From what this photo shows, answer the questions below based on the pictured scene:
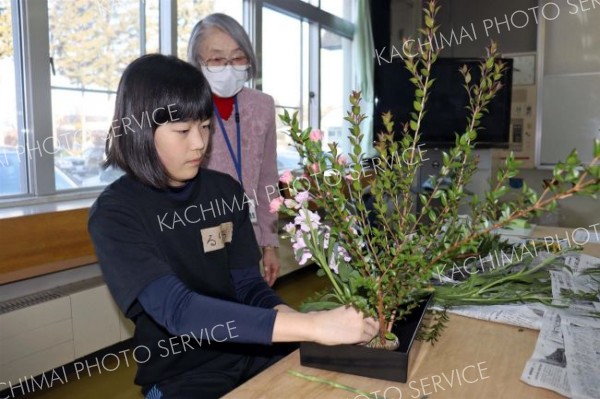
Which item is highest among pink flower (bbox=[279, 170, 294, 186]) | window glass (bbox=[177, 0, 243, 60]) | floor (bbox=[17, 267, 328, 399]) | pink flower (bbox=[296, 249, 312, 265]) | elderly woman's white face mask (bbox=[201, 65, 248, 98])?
window glass (bbox=[177, 0, 243, 60])

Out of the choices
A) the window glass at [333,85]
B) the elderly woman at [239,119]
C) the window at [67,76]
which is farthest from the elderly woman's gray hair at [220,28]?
the window glass at [333,85]

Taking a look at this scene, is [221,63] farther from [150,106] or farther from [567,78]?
[567,78]

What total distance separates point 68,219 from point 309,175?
1720 millimetres

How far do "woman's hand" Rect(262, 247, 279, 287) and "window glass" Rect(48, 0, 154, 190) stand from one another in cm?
142

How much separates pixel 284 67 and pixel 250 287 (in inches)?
148

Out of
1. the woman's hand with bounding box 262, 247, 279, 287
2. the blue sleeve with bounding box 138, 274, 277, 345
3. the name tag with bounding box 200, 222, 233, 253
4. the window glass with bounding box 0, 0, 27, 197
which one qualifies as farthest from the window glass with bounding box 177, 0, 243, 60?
the blue sleeve with bounding box 138, 274, 277, 345

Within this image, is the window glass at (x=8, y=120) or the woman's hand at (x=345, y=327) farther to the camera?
the window glass at (x=8, y=120)

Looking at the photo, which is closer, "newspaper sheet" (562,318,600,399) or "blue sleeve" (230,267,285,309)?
"newspaper sheet" (562,318,600,399)

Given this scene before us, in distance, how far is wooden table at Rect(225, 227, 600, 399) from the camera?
84cm

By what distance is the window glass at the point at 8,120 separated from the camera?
2531mm

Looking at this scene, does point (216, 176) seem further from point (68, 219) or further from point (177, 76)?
point (68, 219)

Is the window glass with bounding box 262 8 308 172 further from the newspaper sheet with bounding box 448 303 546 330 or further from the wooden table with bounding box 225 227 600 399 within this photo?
the wooden table with bounding box 225 227 600 399

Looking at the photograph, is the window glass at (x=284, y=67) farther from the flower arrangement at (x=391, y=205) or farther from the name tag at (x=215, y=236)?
the flower arrangement at (x=391, y=205)

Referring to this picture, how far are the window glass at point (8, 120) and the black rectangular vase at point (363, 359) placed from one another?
2207 mm
